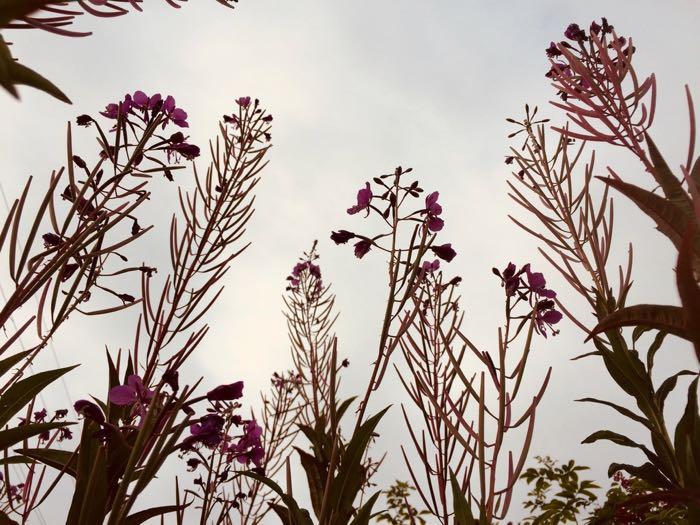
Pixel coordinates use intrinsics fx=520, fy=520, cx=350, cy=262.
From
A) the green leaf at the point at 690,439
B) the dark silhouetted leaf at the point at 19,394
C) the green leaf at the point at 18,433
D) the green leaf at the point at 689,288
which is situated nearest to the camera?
the green leaf at the point at 689,288

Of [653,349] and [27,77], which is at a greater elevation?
[653,349]

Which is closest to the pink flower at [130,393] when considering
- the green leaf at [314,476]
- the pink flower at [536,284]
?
the green leaf at [314,476]

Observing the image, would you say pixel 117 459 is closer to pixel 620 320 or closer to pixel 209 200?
pixel 620 320

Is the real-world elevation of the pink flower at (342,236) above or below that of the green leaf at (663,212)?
above

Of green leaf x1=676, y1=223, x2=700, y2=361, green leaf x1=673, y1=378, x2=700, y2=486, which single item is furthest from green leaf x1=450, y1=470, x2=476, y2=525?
green leaf x1=676, y1=223, x2=700, y2=361

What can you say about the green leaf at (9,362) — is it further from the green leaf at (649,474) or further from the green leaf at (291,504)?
the green leaf at (649,474)

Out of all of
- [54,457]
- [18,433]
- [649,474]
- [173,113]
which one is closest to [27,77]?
[18,433]

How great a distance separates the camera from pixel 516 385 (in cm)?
136

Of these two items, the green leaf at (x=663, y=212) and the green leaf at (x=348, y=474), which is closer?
the green leaf at (x=663, y=212)

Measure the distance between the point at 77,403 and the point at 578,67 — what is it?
7.19ft

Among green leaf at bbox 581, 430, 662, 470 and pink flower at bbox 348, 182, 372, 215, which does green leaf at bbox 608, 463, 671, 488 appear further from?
pink flower at bbox 348, 182, 372, 215

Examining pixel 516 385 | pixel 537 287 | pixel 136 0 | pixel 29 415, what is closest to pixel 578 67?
pixel 537 287

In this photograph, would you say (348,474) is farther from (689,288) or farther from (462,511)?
(689,288)

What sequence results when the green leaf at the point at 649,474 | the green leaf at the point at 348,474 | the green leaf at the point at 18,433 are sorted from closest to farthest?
the green leaf at the point at 18,433 → the green leaf at the point at 348,474 → the green leaf at the point at 649,474
